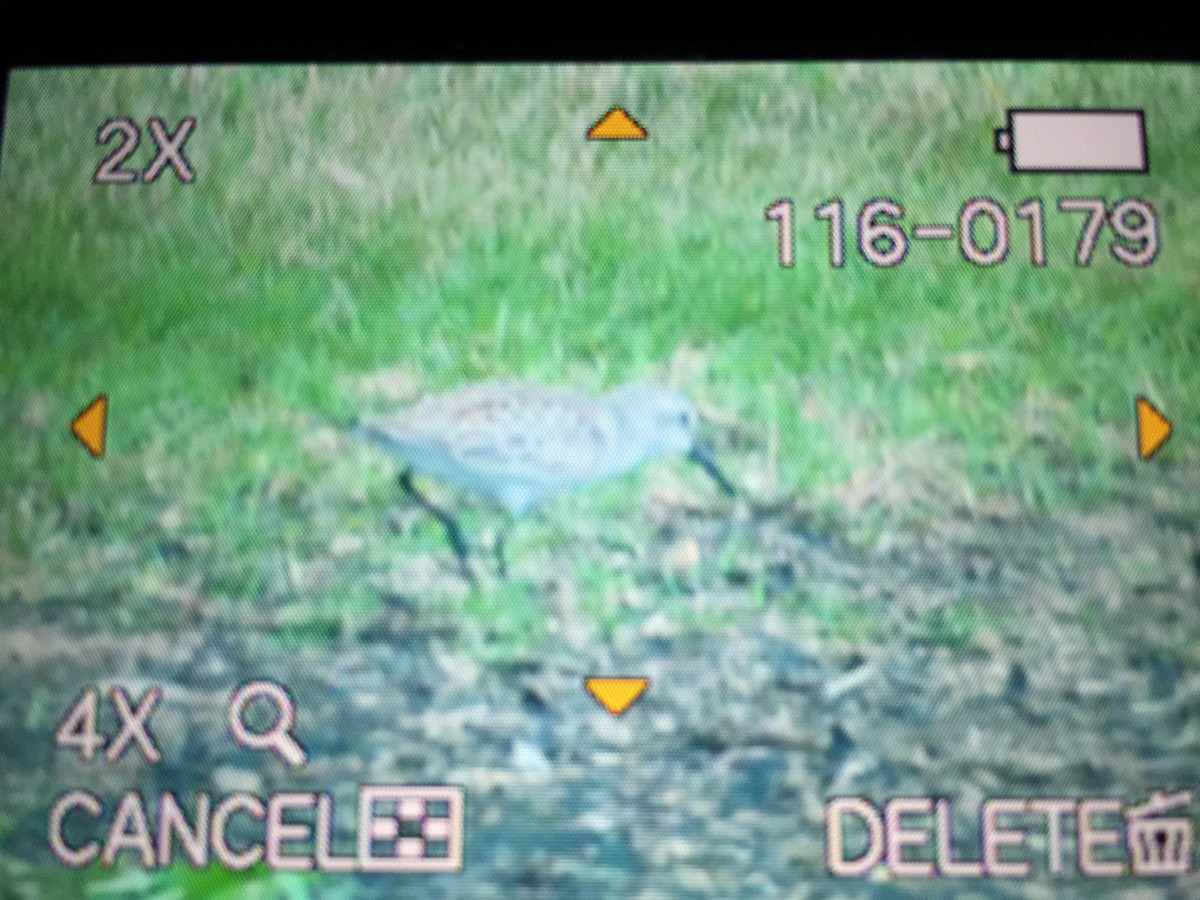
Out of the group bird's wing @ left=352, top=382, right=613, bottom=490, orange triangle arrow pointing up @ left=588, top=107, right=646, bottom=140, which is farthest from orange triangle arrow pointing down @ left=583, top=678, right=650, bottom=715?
orange triangle arrow pointing up @ left=588, top=107, right=646, bottom=140

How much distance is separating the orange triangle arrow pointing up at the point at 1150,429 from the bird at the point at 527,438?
50cm

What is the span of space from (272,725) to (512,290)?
0.60 metres

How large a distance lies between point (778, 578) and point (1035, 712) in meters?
0.33

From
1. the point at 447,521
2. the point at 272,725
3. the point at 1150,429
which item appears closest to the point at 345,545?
the point at 447,521

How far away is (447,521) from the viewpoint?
68.4 inches

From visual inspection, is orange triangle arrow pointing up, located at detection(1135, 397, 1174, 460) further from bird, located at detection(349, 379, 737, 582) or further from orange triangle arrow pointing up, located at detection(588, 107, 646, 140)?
orange triangle arrow pointing up, located at detection(588, 107, 646, 140)

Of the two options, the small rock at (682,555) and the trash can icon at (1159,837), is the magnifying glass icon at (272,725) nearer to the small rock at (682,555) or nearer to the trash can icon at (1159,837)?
the small rock at (682,555)

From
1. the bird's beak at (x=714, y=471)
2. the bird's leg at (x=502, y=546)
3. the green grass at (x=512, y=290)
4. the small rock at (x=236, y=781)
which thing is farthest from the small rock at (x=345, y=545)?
the bird's beak at (x=714, y=471)

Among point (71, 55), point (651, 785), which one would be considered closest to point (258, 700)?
point (651, 785)

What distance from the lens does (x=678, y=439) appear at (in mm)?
1753

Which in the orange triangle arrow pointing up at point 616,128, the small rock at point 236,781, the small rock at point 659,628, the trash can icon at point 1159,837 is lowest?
the trash can icon at point 1159,837

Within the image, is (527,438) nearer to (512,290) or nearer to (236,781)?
(512,290)

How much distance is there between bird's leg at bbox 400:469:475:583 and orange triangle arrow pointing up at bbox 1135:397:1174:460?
2.70 ft

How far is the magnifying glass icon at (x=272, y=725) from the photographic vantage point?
1673 millimetres
